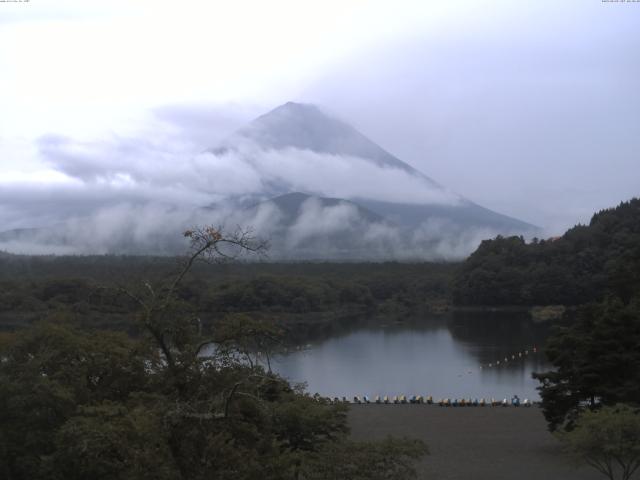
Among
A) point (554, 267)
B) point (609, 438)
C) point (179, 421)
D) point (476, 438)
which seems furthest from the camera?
point (554, 267)

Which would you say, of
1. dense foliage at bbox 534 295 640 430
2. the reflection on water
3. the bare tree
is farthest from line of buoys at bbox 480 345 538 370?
the bare tree

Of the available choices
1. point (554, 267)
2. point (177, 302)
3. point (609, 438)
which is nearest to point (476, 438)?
point (609, 438)

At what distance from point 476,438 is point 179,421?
9670mm

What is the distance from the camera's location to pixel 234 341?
184 inches

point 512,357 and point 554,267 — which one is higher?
point 554,267

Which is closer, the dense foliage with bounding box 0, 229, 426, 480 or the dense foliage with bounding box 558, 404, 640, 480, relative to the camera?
the dense foliage with bounding box 0, 229, 426, 480

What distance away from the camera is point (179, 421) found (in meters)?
4.29

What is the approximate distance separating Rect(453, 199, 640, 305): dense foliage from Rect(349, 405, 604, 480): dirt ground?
3169cm

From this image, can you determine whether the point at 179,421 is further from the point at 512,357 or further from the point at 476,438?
the point at 512,357

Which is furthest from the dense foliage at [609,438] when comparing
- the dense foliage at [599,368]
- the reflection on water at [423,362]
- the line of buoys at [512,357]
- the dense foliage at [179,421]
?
the line of buoys at [512,357]

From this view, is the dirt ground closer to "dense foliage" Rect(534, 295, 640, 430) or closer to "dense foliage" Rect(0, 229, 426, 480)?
"dense foliage" Rect(534, 295, 640, 430)

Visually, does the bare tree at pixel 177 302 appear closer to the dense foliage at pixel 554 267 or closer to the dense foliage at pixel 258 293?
the dense foliage at pixel 258 293

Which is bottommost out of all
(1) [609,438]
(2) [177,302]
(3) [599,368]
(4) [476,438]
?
(4) [476,438]

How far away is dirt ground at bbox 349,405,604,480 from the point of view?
10.5 m
